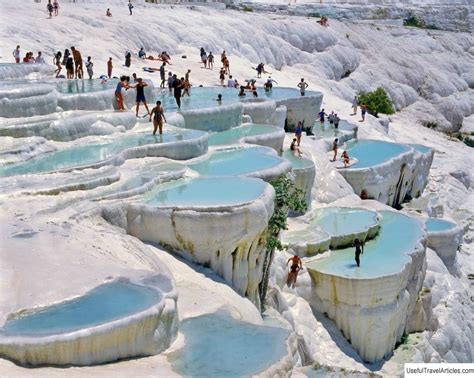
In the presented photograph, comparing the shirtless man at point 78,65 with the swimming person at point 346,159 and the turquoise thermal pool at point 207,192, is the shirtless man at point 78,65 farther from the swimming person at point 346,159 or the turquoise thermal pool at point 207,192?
the swimming person at point 346,159

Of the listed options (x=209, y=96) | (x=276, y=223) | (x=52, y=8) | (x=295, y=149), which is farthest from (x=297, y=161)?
(x=52, y=8)

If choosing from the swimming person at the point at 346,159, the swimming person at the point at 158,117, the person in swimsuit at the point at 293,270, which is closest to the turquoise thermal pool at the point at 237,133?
the swimming person at the point at 158,117

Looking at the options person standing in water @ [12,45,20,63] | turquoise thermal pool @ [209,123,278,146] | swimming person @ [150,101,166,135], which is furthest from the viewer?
person standing in water @ [12,45,20,63]

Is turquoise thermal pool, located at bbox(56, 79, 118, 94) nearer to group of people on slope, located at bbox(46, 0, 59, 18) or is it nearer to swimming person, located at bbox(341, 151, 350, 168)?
swimming person, located at bbox(341, 151, 350, 168)

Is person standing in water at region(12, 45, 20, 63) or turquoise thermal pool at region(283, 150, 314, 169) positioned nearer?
turquoise thermal pool at region(283, 150, 314, 169)

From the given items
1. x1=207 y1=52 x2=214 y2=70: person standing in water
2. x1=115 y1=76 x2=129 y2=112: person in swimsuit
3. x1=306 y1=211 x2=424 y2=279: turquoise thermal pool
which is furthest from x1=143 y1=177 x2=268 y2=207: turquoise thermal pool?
x1=207 y1=52 x2=214 y2=70: person standing in water

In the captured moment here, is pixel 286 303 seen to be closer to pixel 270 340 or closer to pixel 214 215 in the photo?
pixel 214 215
